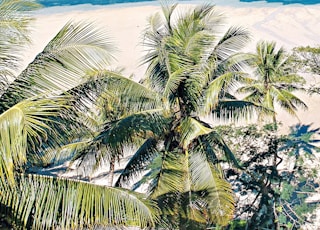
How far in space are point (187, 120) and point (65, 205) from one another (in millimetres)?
3447

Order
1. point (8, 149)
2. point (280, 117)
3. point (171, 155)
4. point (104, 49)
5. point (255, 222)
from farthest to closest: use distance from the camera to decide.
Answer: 1. point (280, 117)
2. point (255, 222)
3. point (171, 155)
4. point (104, 49)
5. point (8, 149)

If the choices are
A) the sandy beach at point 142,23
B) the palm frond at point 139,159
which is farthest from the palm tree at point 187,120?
the sandy beach at point 142,23

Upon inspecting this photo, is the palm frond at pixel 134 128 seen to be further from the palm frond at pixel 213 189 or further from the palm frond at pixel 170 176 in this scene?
the palm frond at pixel 213 189

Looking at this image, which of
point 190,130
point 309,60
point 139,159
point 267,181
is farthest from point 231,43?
point 309,60

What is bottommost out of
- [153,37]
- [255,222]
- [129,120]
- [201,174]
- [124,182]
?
[255,222]

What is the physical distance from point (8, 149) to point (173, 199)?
3.75 meters

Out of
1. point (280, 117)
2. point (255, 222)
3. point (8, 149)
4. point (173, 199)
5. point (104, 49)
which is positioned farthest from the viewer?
point (280, 117)

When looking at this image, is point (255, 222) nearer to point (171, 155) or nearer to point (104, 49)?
point (171, 155)

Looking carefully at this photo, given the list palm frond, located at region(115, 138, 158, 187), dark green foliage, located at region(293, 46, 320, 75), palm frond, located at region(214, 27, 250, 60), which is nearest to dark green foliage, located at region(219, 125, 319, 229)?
palm frond, located at region(115, 138, 158, 187)

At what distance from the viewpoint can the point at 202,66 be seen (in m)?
7.54

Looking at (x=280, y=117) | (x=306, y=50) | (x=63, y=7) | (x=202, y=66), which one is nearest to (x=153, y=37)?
(x=202, y=66)

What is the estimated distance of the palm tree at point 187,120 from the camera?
684 cm

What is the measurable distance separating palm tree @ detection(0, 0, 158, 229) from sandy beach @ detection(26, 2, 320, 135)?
16.6 meters

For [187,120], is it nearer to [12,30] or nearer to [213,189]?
[213,189]
